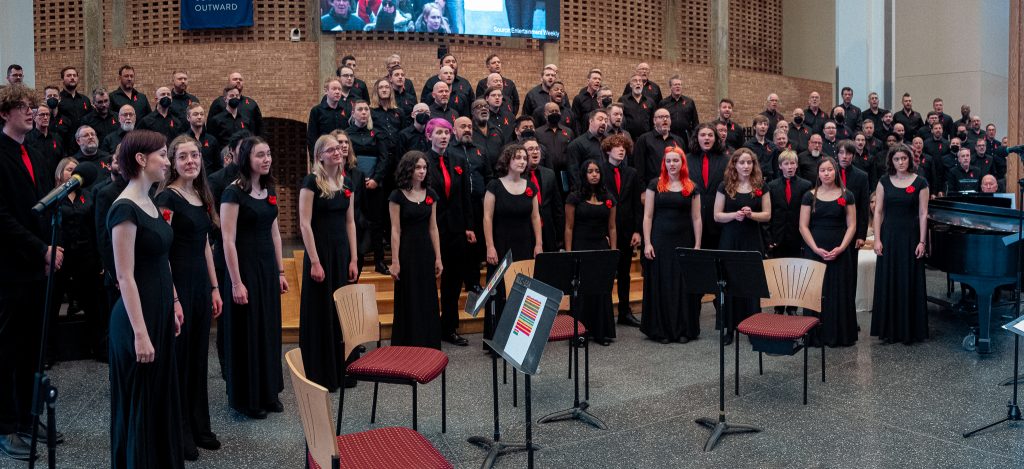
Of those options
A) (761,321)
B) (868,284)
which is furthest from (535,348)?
(868,284)

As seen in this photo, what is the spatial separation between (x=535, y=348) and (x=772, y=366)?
3.60 m

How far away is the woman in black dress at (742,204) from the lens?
22.4 feet

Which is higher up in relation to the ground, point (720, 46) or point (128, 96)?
point (720, 46)

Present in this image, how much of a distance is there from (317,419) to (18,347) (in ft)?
8.72

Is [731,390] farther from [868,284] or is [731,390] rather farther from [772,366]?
[868,284]

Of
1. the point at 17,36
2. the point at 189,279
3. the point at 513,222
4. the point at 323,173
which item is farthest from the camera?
the point at 17,36

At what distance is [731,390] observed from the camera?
18.4 feet

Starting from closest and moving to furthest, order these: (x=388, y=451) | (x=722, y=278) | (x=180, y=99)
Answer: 1. (x=388, y=451)
2. (x=722, y=278)
3. (x=180, y=99)

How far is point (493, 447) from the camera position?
436 cm

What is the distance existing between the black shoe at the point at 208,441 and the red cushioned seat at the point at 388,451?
1.64 m

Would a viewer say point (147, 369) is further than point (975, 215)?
No

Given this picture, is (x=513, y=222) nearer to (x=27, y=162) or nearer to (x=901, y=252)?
(x=901, y=252)

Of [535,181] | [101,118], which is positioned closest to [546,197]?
[535,181]

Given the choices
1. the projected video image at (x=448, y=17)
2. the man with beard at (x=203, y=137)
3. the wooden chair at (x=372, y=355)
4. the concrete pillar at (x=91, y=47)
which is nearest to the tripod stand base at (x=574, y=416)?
the wooden chair at (x=372, y=355)
